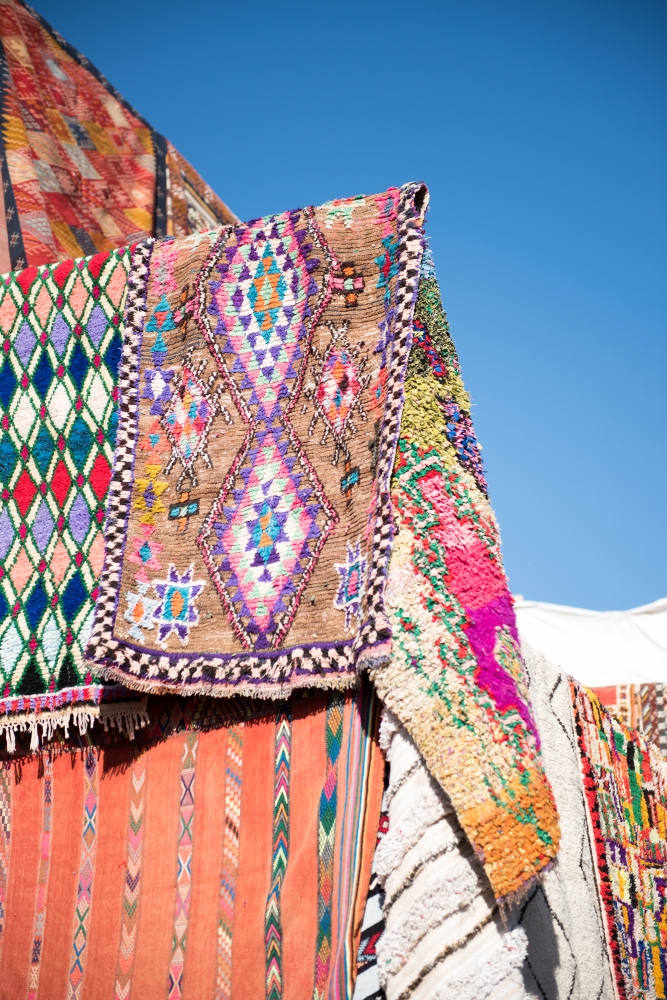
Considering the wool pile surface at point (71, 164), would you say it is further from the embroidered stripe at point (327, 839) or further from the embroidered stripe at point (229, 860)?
the embroidered stripe at point (327, 839)

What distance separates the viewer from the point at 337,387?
9.03ft

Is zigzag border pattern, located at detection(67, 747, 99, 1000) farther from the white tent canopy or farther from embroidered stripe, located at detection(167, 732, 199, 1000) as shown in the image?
the white tent canopy

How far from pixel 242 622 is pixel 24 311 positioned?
1422mm

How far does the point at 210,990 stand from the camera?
2510 mm

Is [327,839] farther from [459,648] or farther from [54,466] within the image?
[54,466]

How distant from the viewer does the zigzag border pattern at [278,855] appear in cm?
244

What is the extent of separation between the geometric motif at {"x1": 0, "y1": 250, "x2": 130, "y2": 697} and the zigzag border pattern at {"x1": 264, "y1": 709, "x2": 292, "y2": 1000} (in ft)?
2.00

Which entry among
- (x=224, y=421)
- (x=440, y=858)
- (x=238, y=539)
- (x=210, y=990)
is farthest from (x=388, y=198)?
(x=210, y=990)

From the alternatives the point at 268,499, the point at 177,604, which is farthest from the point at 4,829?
the point at 268,499

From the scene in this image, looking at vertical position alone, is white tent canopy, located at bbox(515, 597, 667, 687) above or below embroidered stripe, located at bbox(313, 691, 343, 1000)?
above

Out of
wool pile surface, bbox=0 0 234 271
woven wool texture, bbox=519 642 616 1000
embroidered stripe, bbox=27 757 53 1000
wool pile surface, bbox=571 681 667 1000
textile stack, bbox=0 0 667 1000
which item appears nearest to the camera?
textile stack, bbox=0 0 667 1000

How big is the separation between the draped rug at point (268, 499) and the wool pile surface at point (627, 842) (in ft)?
5.95

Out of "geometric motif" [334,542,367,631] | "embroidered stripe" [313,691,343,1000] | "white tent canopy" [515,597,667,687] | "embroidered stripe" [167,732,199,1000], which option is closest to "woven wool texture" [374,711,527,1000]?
"embroidered stripe" [313,691,343,1000]

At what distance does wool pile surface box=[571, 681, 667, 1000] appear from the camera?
3.89 meters
